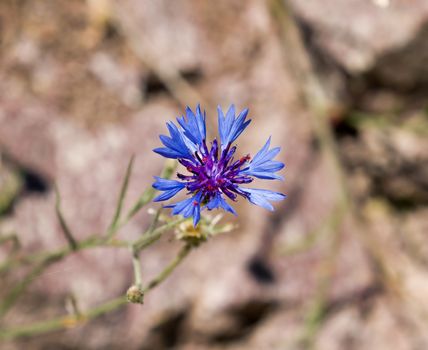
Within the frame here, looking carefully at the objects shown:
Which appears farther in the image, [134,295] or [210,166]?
[210,166]

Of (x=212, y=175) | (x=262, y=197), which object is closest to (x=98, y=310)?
(x=212, y=175)

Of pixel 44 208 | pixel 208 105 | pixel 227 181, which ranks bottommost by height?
pixel 227 181

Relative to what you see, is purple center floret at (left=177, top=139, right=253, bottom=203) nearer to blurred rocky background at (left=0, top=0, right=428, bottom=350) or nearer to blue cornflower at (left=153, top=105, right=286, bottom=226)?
blue cornflower at (left=153, top=105, right=286, bottom=226)

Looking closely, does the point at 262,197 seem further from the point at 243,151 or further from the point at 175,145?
the point at 243,151

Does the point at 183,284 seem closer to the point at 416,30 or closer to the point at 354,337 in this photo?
the point at 354,337

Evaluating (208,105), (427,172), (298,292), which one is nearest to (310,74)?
(208,105)

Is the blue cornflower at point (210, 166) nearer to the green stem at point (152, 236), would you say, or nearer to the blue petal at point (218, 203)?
the blue petal at point (218, 203)
